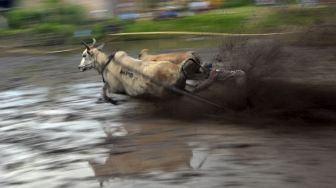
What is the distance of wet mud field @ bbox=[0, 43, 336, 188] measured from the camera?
679cm

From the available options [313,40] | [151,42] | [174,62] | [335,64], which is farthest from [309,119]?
[151,42]

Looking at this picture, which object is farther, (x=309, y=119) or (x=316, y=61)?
(x=316, y=61)

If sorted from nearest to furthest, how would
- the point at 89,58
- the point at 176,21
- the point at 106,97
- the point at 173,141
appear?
the point at 173,141 → the point at 106,97 → the point at 89,58 → the point at 176,21

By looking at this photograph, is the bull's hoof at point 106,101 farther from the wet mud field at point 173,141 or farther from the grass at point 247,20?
the grass at point 247,20

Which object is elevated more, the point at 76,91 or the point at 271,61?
the point at 271,61

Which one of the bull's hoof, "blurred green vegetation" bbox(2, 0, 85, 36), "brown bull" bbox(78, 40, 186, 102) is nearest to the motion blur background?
the bull's hoof

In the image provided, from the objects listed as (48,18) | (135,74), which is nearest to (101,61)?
(135,74)

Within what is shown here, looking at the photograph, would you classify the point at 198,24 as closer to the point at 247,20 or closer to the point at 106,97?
the point at 247,20

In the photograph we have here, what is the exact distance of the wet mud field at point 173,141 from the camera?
6.79m

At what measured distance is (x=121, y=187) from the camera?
6.52 meters

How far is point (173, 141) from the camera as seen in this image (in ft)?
27.9

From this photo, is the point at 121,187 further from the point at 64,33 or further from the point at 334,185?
the point at 64,33

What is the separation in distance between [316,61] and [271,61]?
→ 477 centimetres

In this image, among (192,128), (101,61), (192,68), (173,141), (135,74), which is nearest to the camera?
(173,141)
